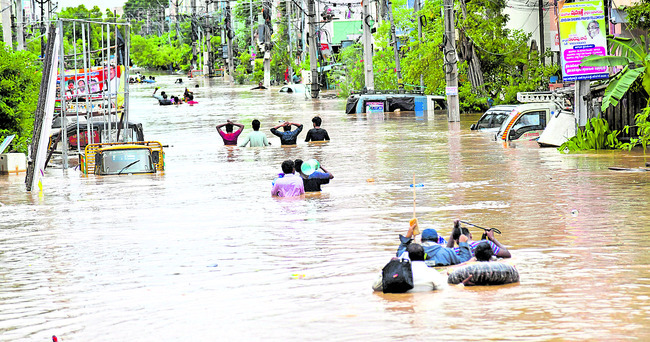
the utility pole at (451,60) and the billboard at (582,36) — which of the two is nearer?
the billboard at (582,36)

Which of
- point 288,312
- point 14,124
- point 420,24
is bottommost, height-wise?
point 288,312

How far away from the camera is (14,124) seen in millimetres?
29062

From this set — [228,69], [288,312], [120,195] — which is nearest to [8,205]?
[120,195]

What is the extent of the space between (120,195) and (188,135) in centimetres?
2075

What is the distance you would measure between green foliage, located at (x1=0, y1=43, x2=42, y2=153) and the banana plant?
Result: 51.5ft

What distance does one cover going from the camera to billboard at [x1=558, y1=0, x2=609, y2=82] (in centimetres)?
2256

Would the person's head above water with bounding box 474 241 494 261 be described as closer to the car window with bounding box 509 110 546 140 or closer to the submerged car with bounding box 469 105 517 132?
the car window with bounding box 509 110 546 140

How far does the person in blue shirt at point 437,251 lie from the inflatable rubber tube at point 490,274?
0.92 m

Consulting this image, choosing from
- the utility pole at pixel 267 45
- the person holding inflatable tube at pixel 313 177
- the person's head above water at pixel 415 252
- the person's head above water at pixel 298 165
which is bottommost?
the person's head above water at pixel 415 252

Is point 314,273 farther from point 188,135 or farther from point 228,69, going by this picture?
point 228,69

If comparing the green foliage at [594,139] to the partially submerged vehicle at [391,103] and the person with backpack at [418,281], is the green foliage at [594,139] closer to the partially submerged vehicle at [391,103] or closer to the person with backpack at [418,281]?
the person with backpack at [418,281]

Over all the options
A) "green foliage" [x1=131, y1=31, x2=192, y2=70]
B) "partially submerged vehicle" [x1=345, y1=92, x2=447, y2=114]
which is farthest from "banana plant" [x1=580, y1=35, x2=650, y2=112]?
"green foliage" [x1=131, y1=31, x2=192, y2=70]

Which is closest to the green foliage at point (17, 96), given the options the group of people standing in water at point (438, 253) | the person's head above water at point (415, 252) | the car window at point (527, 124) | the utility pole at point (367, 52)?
the car window at point (527, 124)

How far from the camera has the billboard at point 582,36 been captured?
22562 mm
